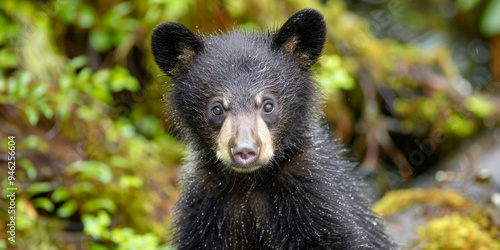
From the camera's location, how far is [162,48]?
4242mm

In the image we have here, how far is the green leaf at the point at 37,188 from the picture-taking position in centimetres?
551

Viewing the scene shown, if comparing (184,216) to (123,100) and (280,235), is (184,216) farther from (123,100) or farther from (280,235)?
(123,100)

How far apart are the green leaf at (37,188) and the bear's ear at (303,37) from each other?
9.47 ft

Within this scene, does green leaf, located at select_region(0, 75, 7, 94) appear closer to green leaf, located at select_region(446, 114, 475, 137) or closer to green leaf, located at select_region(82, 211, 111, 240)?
green leaf, located at select_region(82, 211, 111, 240)

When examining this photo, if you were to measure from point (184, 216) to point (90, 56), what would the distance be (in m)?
4.04

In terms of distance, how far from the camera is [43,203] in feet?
17.5

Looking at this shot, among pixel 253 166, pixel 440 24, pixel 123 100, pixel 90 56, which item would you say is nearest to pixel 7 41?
pixel 90 56

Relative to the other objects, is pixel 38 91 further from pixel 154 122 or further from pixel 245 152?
pixel 245 152

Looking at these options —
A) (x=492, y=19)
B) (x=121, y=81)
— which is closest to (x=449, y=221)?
(x=121, y=81)

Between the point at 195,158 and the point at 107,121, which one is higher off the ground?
the point at 107,121

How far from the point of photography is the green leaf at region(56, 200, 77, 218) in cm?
543

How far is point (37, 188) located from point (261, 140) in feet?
9.30

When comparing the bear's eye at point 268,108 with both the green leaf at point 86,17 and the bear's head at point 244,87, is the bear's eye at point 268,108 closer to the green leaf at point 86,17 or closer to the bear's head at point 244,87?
the bear's head at point 244,87

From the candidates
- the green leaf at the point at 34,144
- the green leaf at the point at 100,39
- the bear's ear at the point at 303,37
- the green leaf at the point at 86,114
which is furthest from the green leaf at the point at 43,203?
the bear's ear at the point at 303,37
